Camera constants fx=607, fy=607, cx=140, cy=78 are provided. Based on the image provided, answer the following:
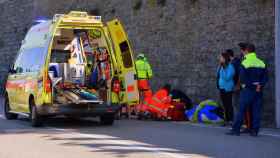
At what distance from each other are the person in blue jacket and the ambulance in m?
1.98

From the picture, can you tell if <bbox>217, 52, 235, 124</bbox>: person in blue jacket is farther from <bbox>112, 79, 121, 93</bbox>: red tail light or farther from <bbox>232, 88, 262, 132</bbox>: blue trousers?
<bbox>112, 79, 121, 93</bbox>: red tail light

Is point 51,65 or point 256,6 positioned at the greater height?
point 256,6

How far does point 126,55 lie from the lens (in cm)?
1409

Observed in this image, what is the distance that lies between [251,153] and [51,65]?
616 centimetres

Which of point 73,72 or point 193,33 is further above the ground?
point 193,33

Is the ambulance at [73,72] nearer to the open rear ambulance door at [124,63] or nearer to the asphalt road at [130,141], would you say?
the open rear ambulance door at [124,63]

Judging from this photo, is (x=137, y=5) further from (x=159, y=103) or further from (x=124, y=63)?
(x=124, y=63)

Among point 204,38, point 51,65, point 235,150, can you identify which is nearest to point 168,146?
point 235,150

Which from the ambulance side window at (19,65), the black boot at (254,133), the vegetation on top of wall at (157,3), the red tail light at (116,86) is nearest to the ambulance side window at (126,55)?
the red tail light at (116,86)

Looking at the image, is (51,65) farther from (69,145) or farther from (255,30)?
(255,30)

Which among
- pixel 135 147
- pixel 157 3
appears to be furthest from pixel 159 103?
pixel 135 147

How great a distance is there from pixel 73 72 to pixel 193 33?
5119mm

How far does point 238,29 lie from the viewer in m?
16.2

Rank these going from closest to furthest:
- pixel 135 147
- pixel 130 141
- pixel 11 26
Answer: pixel 135 147 → pixel 130 141 → pixel 11 26
